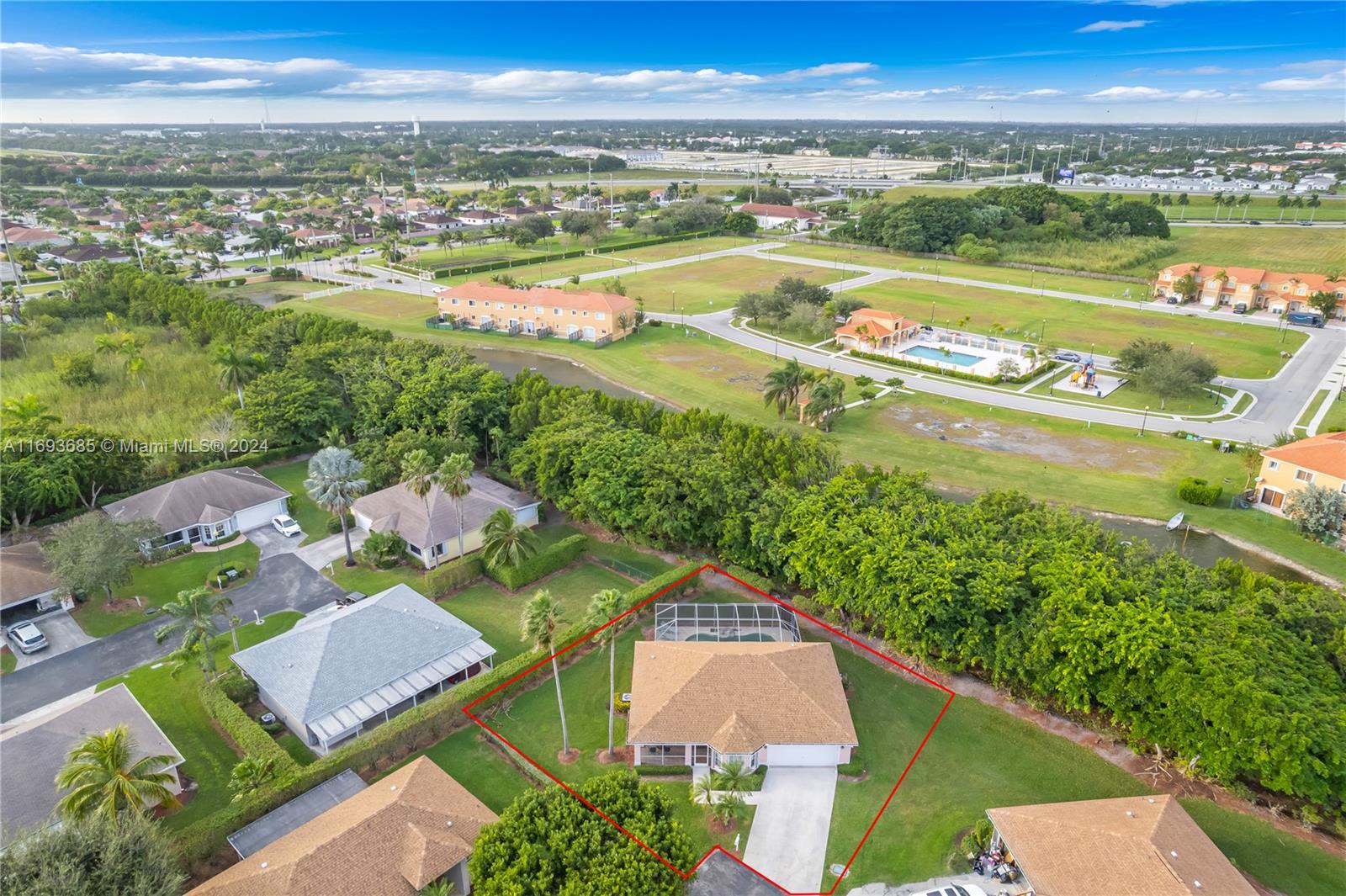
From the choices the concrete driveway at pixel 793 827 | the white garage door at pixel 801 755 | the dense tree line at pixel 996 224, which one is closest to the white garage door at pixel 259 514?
the white garage door at pixel 801 755

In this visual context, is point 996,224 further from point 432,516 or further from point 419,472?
point 419,472

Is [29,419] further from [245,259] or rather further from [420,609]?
[245,259]

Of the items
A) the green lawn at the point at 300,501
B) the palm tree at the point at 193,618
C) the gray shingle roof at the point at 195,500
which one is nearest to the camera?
the palm tree at the point at 193,618

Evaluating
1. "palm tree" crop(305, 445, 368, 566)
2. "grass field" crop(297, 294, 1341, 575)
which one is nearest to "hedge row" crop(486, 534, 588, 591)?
"palm tree" crop(305, 445, 368, 566)

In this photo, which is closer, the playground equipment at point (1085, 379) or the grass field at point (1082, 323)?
the playground equipment at point (1085, 379)

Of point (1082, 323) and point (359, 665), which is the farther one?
point (1082, 323)

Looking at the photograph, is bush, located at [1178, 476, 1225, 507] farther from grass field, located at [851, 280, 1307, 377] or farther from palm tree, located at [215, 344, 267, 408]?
palm tree, located at [215, 344, 267, 408]

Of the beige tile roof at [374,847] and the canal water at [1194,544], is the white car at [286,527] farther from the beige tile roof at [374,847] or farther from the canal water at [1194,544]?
the canal water at [1194,544]

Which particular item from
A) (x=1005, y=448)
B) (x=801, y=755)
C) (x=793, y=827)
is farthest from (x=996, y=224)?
(x=793, y=827)
